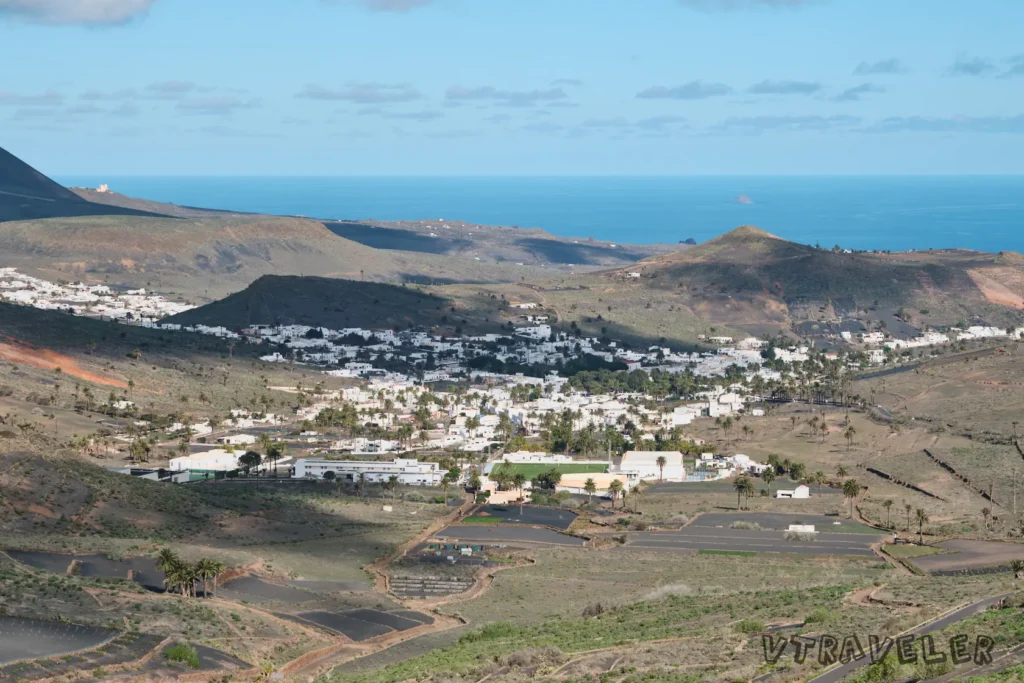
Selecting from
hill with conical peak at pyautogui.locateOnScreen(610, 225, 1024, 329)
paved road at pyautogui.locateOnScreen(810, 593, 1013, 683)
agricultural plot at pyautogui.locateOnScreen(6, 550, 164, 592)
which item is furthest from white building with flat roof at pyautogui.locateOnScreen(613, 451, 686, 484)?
hill with conical peak at pyautogui.locateOnScreen(610, 225, 1024, 329)

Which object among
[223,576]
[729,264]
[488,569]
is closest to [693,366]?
[729,264]

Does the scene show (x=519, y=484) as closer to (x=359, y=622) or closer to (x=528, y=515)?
(x=528, y=515)

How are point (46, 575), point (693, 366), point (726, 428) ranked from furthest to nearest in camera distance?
1. point (693, 366)
2. point (726, 428)
3. point (46, 575)

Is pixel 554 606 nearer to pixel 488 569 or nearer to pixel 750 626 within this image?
pixel 488 569

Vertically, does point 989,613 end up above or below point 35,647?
above

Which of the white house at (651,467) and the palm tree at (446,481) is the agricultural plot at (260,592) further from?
the white house at (651,467)

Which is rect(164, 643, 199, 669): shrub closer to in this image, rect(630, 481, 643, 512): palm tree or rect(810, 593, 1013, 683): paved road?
rect(810, 593, 1013, 683): paved road

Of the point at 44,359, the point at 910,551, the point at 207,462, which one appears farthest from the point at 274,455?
the point at 910,551
